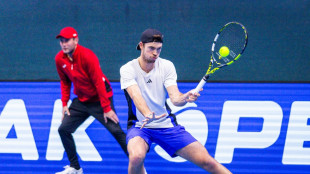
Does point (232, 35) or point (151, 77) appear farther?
point (232, 35)

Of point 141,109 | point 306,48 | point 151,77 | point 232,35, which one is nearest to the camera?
point 141,109

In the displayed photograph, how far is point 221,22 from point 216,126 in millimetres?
1065

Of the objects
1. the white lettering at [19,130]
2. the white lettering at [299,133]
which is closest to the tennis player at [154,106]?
the white lettering at [299,133]

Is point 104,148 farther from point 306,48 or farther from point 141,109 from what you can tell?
point 306,48

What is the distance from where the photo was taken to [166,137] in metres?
3.82

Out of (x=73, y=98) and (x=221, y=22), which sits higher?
(x=221, y=22)

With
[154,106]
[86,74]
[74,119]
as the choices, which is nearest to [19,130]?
[74,119]

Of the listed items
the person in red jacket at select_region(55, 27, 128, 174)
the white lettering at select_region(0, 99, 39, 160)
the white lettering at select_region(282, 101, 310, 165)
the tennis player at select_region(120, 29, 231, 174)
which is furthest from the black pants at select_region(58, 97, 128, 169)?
the white lettering at select_region(282, 101, 310, 165)

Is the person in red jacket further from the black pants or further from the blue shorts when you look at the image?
the blue shorts

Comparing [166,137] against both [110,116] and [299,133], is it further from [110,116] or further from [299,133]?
[299,133]

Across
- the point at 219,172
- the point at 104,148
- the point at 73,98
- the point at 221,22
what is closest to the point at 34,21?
the point at 73,98

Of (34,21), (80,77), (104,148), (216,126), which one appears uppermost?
(34,21)

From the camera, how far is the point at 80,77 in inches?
174

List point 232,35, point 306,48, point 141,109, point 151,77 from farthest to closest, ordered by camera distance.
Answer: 1. point 306,48
2. point 232,35
3. point 151,77
4. point 141,109
